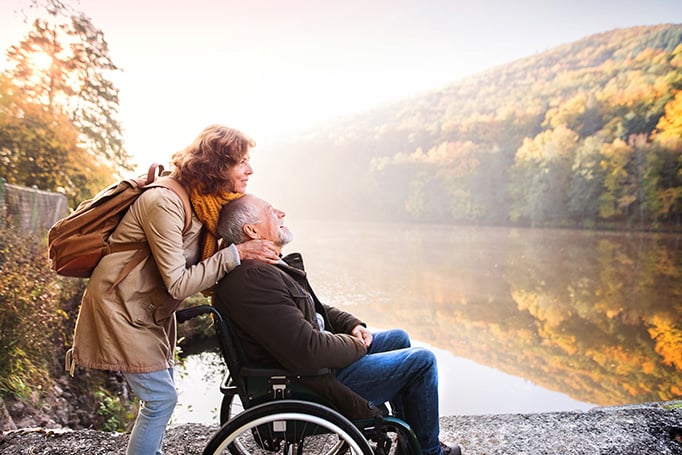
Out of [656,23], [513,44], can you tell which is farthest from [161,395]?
[513,44]

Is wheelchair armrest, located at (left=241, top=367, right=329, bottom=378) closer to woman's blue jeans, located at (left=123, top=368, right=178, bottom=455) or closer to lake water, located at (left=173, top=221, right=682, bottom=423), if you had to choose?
A: woman's blue jeans, located at (left=123, top=368, right=178, bottom=455)

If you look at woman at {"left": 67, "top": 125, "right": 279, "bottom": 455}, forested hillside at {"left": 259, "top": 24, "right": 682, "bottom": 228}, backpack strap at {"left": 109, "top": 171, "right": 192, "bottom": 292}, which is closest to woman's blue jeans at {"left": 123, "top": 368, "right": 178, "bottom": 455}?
woman at {"left": 67, "top": 125, "right": 279, "bottom": 455}

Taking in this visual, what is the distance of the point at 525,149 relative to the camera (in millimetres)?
19391

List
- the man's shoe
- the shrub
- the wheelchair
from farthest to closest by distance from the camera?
the shrub → the man's shoe → the wheelchair

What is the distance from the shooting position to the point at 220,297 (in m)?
1.21

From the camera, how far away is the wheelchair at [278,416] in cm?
111

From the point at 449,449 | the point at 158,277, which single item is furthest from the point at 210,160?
the point at 449,449

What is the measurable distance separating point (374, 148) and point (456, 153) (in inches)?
182

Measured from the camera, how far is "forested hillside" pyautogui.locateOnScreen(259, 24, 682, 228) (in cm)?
1495

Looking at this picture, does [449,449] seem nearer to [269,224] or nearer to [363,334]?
[363,334]

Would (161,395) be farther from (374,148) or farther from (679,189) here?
(374,148)

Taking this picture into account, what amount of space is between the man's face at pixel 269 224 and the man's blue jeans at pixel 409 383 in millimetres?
418

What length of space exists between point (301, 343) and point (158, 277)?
420 millimetres

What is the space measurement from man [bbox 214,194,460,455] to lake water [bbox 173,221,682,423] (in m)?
3.34
